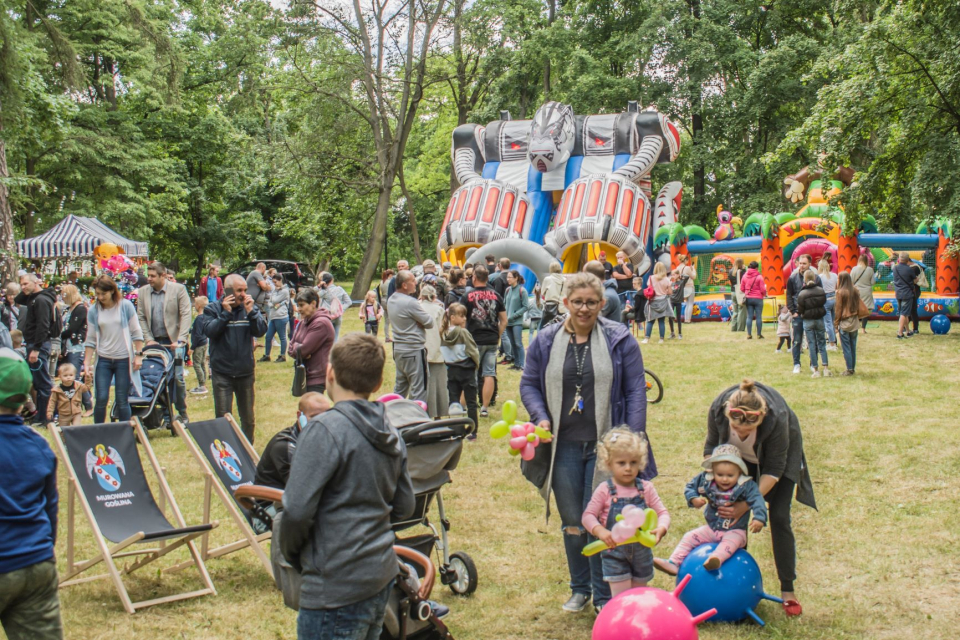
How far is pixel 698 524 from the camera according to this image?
610 cm

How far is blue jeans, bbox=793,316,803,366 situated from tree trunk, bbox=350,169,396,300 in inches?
694

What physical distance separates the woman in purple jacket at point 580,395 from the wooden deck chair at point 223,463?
6.34 feet

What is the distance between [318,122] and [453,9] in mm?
5983

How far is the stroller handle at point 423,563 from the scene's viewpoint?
3.91 m

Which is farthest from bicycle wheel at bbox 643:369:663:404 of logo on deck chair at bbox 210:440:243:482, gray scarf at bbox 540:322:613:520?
gray scarf at bbox 540:322:613:520

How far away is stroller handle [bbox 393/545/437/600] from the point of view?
391 cm

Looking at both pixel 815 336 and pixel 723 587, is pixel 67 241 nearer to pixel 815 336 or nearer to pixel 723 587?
pixel 815 336

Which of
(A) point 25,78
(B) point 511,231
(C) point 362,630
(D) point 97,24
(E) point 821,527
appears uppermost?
(D) point 97,24

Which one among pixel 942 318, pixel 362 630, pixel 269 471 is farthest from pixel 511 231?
pixel 362 630

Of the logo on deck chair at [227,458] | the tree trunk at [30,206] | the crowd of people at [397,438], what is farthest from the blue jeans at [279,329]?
the tree trunk at [30,206]

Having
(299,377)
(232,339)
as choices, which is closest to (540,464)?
(299,377)

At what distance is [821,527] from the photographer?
609 centimetres

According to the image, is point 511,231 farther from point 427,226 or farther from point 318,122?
point 427,226

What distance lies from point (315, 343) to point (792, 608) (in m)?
4.61
